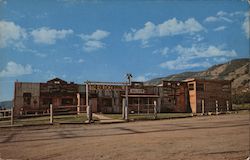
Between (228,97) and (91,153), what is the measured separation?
→ 1407 inches

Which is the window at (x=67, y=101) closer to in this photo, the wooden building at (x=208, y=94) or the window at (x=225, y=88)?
the wooden building at (x=208, y=94)

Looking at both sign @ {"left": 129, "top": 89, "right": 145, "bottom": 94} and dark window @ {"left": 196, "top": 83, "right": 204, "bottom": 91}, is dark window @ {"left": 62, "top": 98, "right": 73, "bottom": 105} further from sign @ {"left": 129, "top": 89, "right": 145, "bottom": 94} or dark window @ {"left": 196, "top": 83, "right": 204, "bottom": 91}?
dark window @ {"left": 196, "top": 83, "right": 204, "bottom": 91}

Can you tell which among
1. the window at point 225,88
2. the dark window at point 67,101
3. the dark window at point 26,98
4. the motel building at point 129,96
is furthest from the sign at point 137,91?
the dark window at point 26,98

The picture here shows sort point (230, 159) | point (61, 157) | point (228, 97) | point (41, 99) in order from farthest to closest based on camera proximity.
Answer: point (228, 97), point (41, 99), point (61, 157), point (230, 159)

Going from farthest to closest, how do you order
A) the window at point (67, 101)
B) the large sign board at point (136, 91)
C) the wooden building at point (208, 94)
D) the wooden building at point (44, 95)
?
the wooden building at point (208, 94), the large sign board at point (136, 91), the window at point (67, 101), the wooden building at point (44, 95)

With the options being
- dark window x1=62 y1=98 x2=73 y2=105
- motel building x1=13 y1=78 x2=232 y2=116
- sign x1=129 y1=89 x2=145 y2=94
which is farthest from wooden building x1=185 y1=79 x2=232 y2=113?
dark window x1=62 y1=98 x2=73 y2=105

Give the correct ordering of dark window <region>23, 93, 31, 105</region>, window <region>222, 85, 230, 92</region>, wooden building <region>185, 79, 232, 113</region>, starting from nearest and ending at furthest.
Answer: dark window <region>23, 93, 31, 105</region>, wooden building <region>185, 79, 232, 113</region>, window <region>222, 85, 230, 92</region>

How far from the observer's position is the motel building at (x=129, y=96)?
3322 cm

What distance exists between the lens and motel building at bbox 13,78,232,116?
33.2 m

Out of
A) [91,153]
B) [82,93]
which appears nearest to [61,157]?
[91,153]

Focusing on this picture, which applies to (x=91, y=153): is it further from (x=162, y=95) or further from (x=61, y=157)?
(x=162, y=95)

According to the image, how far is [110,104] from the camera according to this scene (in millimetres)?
36344

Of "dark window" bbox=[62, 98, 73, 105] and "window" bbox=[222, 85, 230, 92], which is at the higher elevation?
"window" bbox=[222, 85, 230, 92]

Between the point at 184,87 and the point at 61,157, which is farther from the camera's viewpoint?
the point at 184,87
